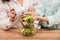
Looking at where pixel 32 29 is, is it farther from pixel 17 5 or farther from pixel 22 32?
pixel 17 5

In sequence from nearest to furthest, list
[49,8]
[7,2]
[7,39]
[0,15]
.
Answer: [7,39] < [49,8] < [0,15] < [7,2]

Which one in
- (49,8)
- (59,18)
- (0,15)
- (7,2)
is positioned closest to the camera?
(59,18)

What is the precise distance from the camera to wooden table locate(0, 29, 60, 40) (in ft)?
4.09

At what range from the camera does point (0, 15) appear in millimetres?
1631

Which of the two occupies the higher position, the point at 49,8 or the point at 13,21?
the point at 49,8

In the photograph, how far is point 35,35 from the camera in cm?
131

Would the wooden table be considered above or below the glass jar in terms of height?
below

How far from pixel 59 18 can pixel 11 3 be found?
2.17 feet

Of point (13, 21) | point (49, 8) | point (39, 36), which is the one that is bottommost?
point (39, 36)

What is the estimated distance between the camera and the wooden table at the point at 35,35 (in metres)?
1.25

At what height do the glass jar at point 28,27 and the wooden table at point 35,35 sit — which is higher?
the glass jar at point 28,27

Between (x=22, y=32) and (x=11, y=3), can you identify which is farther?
(x=11, y=3)

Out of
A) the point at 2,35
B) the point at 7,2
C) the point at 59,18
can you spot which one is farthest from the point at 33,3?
the point at 2,35

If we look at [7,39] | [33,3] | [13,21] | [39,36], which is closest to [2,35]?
[7,39]
